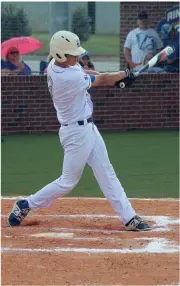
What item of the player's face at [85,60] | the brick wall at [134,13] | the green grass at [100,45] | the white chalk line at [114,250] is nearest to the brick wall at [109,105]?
the player's face at [85,60]

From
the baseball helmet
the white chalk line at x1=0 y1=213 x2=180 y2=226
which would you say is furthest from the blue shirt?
the baseball helmet

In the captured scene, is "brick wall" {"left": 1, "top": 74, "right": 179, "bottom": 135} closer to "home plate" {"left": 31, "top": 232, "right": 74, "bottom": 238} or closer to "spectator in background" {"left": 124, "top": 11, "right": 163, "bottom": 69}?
"spectator in background" {"left": 124, "top": 11, "right": 163, "bottom": 69}

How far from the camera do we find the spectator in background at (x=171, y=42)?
15.5 metres

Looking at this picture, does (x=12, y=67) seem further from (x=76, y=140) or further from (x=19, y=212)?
(x=76, y=140)

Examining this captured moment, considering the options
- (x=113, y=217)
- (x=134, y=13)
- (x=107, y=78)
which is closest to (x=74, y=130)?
(x=107, y=78)

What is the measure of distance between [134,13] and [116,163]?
7492 millimetres

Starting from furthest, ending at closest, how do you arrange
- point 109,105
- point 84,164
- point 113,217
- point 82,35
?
point 82,35 < point 109,105 < point 113,217 < point 84,164

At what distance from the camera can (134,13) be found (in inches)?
722

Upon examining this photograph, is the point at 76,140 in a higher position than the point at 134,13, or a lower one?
lower

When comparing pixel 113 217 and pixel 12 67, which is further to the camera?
pixel 12 67

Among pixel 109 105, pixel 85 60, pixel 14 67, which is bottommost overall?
pixel 109 105

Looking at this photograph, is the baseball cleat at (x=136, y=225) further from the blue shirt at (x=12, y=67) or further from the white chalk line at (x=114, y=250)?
the blue shirt at (x=12, y=67)

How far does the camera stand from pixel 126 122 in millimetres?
14828

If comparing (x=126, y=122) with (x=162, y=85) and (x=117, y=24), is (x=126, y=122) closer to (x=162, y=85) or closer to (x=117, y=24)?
(x=162, y=85)
